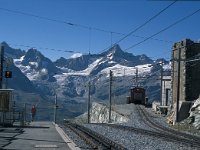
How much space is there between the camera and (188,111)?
5112 centimetres

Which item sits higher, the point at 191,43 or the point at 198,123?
the point at 191,43

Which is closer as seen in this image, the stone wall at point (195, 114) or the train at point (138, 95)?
the stone wall at point (195, 114)

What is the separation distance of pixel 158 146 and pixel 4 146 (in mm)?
8186

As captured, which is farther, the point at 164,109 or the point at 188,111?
the point at 164,109

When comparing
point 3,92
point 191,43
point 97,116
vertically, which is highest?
point 191,43

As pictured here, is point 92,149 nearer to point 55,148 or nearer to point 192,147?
point 55,148

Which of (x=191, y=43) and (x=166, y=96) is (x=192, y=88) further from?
(x=166, y=96)

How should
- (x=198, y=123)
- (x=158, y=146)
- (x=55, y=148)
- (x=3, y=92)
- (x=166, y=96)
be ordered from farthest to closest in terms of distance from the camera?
(x=166, y=96), (x=198, y=123), (x=3, y=92), (x=158, y=146), (x=55, y=148)

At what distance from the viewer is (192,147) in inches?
950

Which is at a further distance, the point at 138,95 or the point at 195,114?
the point at 138,95

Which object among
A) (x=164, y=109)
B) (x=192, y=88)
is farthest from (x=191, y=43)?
(x=164, y=109)

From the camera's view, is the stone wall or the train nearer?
the stone wall

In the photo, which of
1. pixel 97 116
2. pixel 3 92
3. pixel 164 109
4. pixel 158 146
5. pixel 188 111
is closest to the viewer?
pixel 158 146

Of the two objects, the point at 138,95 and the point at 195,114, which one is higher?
the point at 138,95
